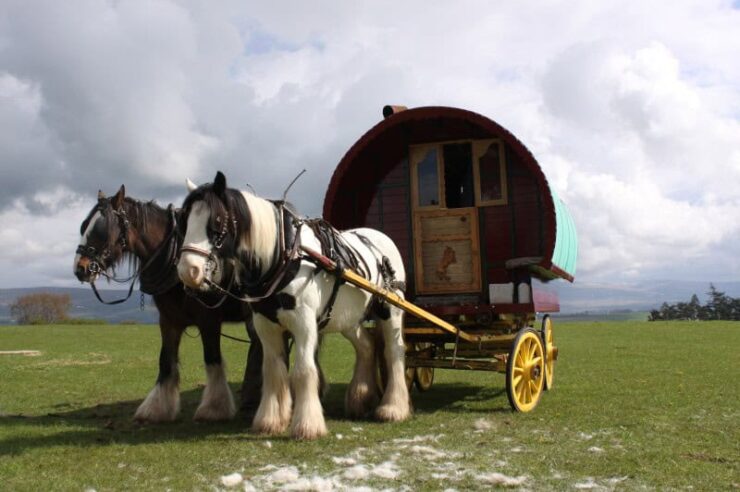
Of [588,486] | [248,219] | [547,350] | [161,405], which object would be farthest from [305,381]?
[547,350]

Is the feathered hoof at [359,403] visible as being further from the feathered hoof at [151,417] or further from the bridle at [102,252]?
the bridle at [102,252]

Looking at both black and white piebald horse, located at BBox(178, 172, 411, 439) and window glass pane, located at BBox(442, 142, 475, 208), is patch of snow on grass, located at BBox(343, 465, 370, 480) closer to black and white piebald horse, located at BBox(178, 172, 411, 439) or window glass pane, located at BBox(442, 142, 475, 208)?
black and white piebald horse, located at BBox(178, 172, 411, 439)

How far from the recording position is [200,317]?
636 cm

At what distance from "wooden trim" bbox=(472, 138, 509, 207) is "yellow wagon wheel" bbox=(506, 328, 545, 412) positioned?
171 centimetres

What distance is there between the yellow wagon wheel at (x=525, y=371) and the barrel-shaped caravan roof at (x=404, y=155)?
0.83 meters

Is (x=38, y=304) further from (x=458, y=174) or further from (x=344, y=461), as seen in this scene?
(x=344, y=461)

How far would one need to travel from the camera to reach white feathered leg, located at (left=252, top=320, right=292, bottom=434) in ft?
18.5

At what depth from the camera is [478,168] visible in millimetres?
8172

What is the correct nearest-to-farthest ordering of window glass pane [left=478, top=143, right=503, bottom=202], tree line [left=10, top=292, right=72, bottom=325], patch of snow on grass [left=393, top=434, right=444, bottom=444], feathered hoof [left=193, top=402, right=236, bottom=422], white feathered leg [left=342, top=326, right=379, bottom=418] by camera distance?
patch of snow on grass [left=393, top=434, right=444, bottom=444] < feathered hoof [left=193, top=402, right=236, bottom=422] < white feathered leg [left=342, top=326, right=379, bottom=418] < window glass pane [left=478, top=143, right=503, bottom=202] < tree line [left=10, top=292, right=72, bottom=325]

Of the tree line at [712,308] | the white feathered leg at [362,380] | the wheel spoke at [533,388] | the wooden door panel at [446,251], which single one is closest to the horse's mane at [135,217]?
the white feathered leg at [362,380]

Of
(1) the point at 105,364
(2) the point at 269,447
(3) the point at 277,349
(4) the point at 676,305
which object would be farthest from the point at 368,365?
(4) the point at 676,305

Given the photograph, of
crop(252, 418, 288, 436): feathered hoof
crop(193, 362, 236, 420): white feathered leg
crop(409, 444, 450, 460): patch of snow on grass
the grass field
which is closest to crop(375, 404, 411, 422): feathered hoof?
the grass field

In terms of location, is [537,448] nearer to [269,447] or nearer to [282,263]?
[269,447]

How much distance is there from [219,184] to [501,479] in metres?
2.94
